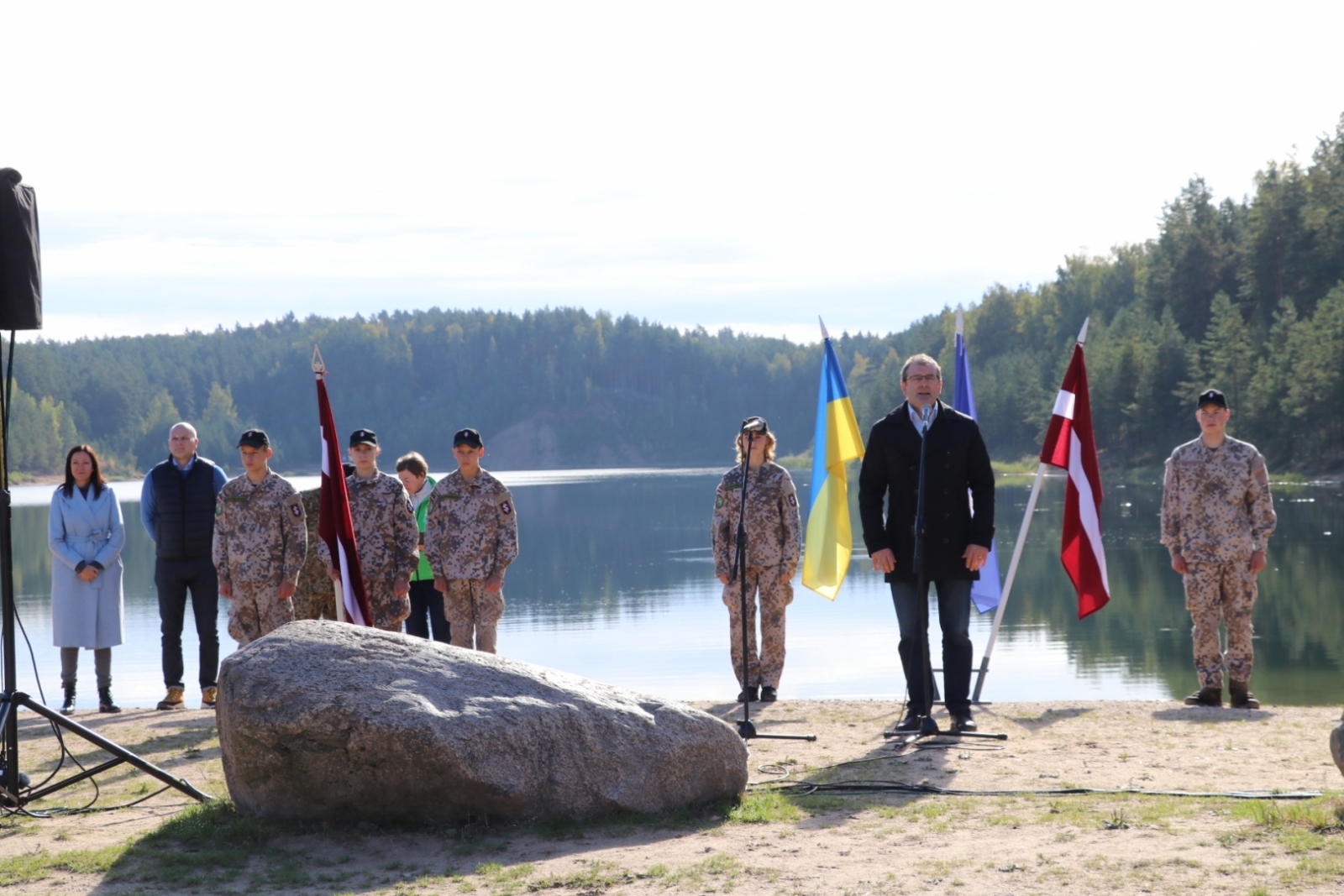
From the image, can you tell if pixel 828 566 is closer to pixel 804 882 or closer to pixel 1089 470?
pixel 1089 470

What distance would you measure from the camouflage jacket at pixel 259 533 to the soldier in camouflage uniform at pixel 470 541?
0.85 meters

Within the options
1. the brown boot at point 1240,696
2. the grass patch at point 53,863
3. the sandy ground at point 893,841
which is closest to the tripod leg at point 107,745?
the sandy ground at point 893,841

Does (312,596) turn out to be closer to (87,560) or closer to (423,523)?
(423,523)

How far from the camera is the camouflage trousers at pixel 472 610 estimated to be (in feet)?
27.7

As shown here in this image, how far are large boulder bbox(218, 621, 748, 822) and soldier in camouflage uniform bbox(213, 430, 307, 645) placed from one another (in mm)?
3054

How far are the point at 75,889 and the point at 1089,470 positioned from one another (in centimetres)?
641

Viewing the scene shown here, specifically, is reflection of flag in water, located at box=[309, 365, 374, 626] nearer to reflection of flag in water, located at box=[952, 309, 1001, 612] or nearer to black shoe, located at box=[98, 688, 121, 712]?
black shoe, located at box=[98, 688, 121, 712]

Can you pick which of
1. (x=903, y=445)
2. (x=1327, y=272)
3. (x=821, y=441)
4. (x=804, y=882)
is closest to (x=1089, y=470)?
(x=821, y=441)

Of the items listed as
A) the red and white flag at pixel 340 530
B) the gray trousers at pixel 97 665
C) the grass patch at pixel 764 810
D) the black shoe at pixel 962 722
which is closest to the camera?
the grass patch at pixel 764 810

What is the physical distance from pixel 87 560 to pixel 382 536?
83.9 inches

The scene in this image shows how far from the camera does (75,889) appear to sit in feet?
14.4

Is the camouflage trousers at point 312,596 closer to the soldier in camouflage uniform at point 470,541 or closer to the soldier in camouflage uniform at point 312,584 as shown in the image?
the soldier in camouflage uniform at point 312,584

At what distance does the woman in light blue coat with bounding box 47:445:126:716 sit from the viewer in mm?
8945

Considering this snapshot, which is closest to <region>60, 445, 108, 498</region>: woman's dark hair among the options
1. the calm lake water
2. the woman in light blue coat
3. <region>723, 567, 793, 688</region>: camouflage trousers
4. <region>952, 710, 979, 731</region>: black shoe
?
the woman in light blue coat
